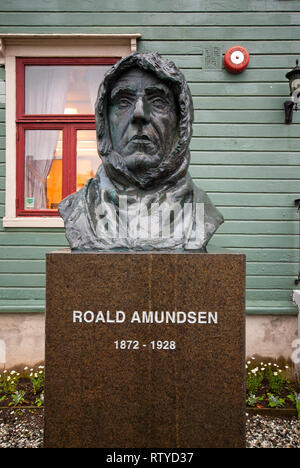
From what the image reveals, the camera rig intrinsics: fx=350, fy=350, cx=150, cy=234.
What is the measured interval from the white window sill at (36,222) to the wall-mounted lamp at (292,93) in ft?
10.5

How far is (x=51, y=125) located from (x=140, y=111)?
9.41 ft

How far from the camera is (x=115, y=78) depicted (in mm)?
2438

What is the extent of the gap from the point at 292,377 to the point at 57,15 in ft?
17.9

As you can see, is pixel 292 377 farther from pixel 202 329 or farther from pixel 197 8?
pixel 197 8

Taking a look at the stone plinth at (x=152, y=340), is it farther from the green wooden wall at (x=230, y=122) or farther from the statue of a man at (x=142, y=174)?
the green wooden wall at (x=230, y=122)

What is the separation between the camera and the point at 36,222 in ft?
14.9

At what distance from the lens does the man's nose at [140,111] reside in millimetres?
2283

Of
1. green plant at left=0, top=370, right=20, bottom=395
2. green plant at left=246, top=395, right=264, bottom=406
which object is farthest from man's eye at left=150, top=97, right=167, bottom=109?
green plant at left=0, top=370, right=20, bottom=395

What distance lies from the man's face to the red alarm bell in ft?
7.88

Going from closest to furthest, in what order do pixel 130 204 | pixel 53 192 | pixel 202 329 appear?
pixel 202 329 → pixel 130 204 → pixel 53 192

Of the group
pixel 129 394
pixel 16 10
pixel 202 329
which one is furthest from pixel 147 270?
pixel 16 10

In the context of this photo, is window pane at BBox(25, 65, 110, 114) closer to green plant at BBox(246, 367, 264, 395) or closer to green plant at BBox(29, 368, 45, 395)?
green plant at BBox(29, 368, 45, 395)

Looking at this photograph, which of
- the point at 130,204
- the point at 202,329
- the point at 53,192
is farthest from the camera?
the point at 53,192

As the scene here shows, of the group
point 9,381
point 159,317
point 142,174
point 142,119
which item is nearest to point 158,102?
point 142,119
